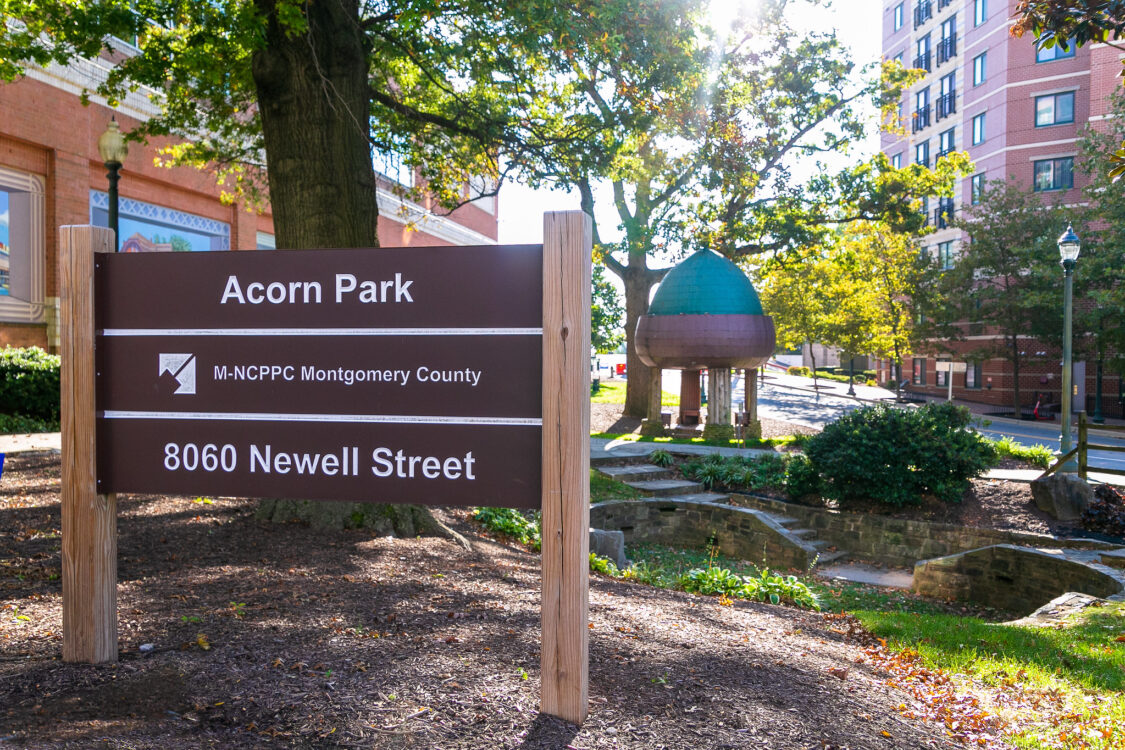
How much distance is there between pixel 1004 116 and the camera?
4003cm

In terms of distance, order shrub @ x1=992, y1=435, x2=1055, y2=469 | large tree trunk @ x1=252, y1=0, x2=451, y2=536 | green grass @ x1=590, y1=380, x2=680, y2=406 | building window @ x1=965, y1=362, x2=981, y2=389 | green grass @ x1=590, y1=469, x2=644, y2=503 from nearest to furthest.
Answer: large tree trunk @ x1=252, y1=0, x2=451, y2=536 → green grass @ x1=590, y1=469, x2=644, y2=503 → shrub @ x1=992, y1=435, x2=1055, y2=469 → green grass @ x1=590, y1=380, x2=680, y2=406 → building window @ x1=965, y1=362, x2=981, y2=389

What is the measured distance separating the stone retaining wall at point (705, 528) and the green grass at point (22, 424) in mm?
9822

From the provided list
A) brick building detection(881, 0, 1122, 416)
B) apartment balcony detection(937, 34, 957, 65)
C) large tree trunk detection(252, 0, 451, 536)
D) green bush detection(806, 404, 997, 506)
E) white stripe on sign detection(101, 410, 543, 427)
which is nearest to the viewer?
white stripe on sign detection(101, 410, 543, 427)

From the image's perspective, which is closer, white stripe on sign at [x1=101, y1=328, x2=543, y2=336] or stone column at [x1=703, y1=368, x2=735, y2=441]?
white stripe on sign at [x1=101, y1=328, x2=543, y2=336]

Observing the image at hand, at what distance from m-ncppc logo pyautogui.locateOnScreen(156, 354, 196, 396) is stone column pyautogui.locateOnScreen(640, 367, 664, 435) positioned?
18714 mm

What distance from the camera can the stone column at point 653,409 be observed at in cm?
2224

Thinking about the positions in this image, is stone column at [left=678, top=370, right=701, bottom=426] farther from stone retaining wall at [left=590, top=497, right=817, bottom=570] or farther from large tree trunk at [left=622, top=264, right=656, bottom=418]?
stone retaining wall at [left=590, top=497, right=817, bottom=570]

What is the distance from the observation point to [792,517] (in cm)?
1312

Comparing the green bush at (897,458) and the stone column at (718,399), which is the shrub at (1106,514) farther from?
the stone column at (718,399)

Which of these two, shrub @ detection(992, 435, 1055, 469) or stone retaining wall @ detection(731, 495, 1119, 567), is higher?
shrub @ detection(992, 435, 1055, 469)

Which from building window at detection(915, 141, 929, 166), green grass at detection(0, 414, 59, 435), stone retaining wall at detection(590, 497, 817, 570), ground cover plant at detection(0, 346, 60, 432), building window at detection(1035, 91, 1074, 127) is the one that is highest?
building window at detection(915, 141, 929, 166)

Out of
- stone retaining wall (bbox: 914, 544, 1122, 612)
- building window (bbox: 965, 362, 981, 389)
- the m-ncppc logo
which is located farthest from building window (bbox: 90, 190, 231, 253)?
building window (bbox: 965, 362, 981, 389)

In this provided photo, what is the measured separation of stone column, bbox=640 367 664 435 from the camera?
73.0 ft

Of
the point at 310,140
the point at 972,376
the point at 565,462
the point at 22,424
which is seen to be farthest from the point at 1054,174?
the point at 565,462
